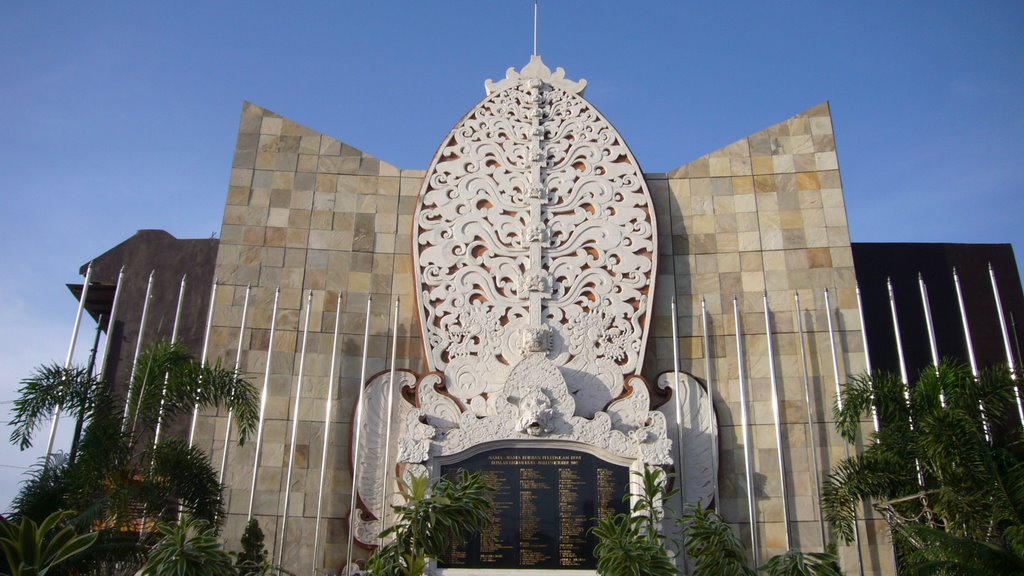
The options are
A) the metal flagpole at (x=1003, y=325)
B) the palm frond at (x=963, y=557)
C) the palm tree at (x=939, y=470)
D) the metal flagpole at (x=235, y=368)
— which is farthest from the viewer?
the metal flagpole at (x=1003, y=325)

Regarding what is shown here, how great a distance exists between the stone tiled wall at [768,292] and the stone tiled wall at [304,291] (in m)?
4.06

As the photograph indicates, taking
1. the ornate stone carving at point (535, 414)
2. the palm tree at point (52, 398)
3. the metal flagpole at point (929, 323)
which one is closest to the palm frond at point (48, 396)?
the palm tree at point (52, 398)

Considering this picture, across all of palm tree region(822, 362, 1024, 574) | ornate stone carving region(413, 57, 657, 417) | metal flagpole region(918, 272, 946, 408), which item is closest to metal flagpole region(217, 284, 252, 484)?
ornate stone carving region(413, 57, 657, 417)

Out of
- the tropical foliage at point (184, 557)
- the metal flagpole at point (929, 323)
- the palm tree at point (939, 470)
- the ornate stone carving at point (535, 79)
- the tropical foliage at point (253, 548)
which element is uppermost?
the ornate stone carving at point (535, 79)

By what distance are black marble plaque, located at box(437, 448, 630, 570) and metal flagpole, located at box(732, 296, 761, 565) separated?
1785 mm

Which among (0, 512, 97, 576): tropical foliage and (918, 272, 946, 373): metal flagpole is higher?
(918, 272, 946, 373): metal flagpole

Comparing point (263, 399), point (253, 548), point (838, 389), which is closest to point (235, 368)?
point (263, 399)

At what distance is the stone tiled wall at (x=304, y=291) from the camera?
13266 millimetres

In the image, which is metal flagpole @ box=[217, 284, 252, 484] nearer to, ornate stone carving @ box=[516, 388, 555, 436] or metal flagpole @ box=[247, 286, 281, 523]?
metal flagpole @ box=[247, 286, 281, 523]

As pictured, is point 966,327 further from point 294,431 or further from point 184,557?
point 184,557

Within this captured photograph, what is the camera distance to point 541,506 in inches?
491

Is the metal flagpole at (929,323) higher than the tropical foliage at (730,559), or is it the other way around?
the metal flagpole at (929,323)

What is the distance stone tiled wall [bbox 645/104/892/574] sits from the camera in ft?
43.6

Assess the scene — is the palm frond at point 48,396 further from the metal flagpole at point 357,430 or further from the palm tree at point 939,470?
the palm tree at point 939,470
